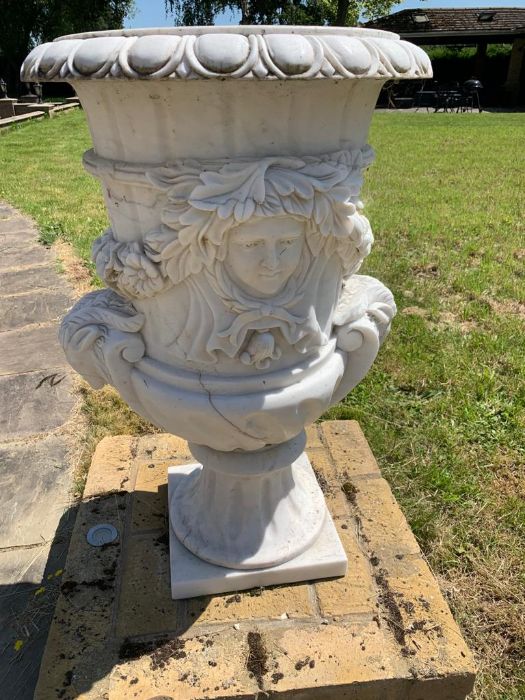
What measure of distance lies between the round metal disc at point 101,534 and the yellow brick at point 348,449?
2.72ft

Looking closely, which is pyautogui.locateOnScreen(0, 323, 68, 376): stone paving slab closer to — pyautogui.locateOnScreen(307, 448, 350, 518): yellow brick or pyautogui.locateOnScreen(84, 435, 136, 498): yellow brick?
pyautogui.locateOnScreen(84, 435, 136, 498): yellow brick

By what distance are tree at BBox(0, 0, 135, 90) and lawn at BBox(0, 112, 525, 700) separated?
17492 millimetres

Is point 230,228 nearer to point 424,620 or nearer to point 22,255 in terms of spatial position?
point 424,620

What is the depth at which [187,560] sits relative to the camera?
5.75 ft

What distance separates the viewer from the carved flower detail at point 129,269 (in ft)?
4.19

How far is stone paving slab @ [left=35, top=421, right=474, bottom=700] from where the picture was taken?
1.46 m

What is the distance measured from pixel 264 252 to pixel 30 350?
260cm

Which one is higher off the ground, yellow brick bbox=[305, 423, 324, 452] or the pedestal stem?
the pedestal stem

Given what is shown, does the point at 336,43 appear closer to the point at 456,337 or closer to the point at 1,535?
the point at 1,535

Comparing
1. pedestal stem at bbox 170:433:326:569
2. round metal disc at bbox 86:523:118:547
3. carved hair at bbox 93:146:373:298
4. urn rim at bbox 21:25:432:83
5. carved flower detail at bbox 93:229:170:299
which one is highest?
urn rim at bbox 21:25:432:83

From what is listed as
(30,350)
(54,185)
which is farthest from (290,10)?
(30,350)

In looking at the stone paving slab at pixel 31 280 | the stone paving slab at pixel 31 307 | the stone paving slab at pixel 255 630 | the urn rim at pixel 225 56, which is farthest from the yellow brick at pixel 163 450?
the stone paving slab at pixel 31 280

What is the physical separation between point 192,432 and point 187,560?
527mm

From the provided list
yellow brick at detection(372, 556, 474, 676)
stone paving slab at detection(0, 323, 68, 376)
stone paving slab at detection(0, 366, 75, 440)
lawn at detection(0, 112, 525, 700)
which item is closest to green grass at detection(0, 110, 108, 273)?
lawn at detection(0, 112, 525, 700)
